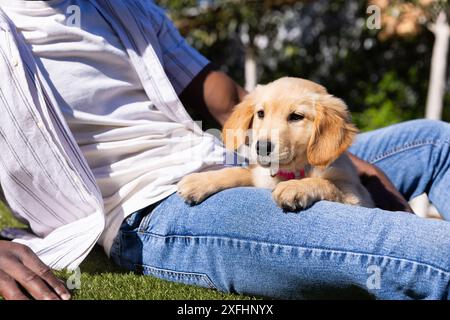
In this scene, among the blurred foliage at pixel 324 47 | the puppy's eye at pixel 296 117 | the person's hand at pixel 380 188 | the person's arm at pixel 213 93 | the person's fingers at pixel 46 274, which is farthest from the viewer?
the blurred foliage at pixel 324 47

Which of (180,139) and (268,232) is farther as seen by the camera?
(180,139)

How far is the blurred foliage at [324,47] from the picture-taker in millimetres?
6680

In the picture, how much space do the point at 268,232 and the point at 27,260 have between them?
2.72 feet

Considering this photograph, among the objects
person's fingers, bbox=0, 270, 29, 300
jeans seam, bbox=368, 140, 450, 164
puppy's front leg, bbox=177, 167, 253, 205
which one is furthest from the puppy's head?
person's fingers, bbox=0, 270, 29, 300

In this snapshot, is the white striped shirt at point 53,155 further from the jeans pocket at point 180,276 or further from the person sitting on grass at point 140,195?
the jeans pocket at point 180,276

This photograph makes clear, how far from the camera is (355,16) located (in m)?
6.94

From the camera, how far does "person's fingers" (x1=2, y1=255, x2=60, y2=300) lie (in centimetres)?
217

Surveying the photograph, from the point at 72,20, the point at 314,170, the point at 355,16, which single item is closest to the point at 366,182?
the point at 314,170

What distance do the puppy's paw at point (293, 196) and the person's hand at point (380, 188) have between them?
70 cm

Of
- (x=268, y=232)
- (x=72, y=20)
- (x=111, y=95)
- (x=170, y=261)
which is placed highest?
(x=72, y=20)

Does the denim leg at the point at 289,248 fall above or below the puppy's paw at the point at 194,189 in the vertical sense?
below

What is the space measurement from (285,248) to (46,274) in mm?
808

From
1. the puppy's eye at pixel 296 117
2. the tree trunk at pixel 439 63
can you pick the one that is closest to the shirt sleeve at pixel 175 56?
the puppy's eye at pixel 296 117
